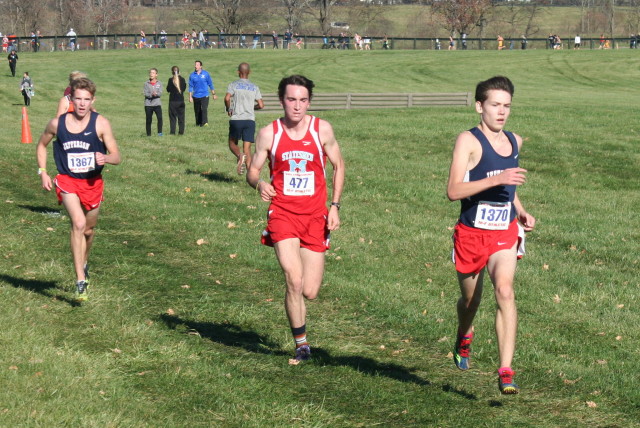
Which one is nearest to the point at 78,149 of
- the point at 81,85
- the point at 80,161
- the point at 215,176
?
the point at 80,161

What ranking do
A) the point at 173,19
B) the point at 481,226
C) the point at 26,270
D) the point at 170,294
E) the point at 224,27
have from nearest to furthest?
1. the point at 481,226
2. the point at 170,294
3. the point at 26,270
4. the point at 224,27
5. the point at 173,19

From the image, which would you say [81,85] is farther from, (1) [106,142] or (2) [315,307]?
(2) [315,307]

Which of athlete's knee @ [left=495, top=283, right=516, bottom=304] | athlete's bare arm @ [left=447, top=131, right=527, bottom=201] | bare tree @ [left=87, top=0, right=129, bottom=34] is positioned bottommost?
athlete's knee @ [left=495, top=283, right=516, bottom=304]

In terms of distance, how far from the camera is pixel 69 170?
9.23 meters

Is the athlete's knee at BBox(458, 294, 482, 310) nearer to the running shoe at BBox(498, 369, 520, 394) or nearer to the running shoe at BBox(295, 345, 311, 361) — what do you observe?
the running shoe at BBox(498, 369, 520, 394)

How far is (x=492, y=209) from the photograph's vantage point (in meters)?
6.58

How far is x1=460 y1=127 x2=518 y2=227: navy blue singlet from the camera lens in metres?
6.50

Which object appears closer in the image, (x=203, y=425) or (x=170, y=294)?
(x=203, y=425)

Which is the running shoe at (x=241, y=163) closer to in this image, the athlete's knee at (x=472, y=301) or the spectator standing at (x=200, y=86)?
the spectator standing at (x=200, y=86)

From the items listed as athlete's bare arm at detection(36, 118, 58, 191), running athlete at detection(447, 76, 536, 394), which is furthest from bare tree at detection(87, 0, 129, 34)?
running athlete at detection(447, 76, 536, 394)

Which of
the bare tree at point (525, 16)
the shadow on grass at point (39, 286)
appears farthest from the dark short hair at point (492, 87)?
the bare tree at point (525, 16)

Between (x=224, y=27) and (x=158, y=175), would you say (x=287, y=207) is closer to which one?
(x=158, y=175)

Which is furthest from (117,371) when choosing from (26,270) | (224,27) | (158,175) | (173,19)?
(173,19)

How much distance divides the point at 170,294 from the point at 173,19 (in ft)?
366
